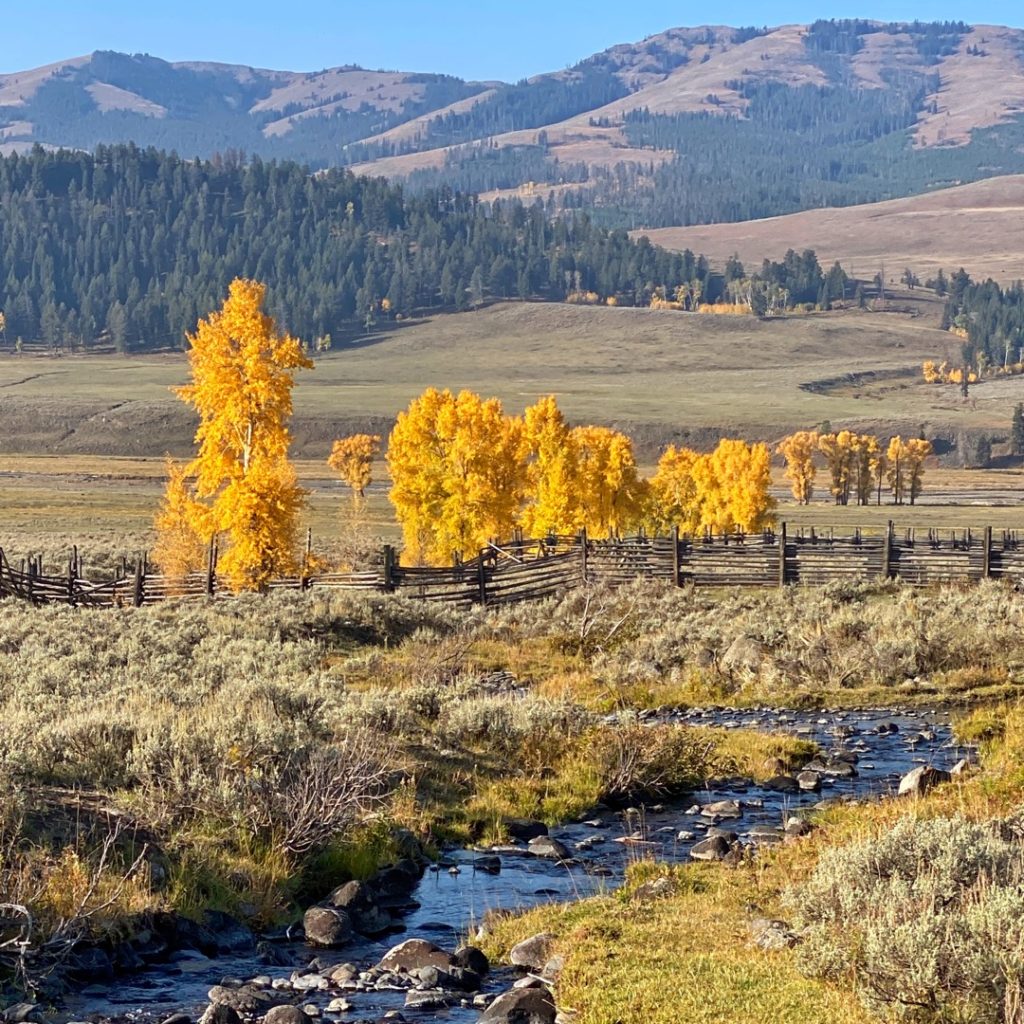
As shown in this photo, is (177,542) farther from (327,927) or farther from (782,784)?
(327,927)

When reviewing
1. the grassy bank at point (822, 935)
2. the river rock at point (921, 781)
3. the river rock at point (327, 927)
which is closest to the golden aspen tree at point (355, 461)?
the river rock at point (921, 781)

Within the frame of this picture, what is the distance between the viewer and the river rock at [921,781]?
1348 centimetres

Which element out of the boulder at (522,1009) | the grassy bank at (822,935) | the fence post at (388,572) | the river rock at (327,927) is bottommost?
the fence post at (388,572)

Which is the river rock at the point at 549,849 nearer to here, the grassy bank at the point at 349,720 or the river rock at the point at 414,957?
the grassy bank at the point at 349,720

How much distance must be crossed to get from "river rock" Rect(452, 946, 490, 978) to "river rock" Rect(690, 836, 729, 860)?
3024 mm

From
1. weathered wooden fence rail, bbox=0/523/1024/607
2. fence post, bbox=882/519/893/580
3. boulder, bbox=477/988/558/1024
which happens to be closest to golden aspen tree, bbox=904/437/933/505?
fence post, bbox=882/519/893/580

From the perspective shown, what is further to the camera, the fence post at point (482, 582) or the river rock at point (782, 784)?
the fence post at point (482, 582)

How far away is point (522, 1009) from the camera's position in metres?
8.51

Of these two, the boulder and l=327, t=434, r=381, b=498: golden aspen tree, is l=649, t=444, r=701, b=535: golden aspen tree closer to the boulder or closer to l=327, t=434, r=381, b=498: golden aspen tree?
l=327, t=434, r=381, b=498: golden aspen tree

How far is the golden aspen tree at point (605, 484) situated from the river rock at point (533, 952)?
4609 centimetres

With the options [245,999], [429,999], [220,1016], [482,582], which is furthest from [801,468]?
[220,1016]

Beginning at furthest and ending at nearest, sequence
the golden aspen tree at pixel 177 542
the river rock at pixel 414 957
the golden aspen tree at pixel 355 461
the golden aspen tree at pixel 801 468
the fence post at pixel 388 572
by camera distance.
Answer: the golden aspen tree at pixel 801 468 < the golden aspen tree at pixel 355 461 < the golden aspen tree at pixel 177 542 < the fence post at pixel 388 572 < the river rock at pixel 414 957

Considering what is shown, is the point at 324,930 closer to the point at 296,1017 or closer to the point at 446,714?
the point at 296,1017

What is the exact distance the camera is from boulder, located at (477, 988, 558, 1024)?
843cm
